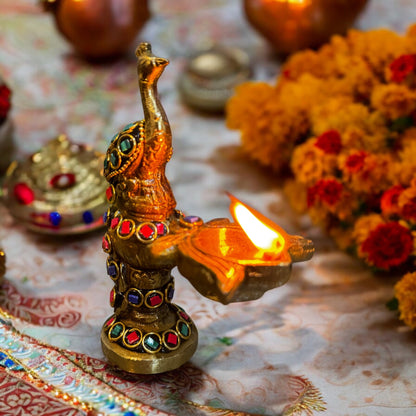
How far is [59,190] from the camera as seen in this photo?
1036 millimetres

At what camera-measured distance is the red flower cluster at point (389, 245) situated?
880 millimetres

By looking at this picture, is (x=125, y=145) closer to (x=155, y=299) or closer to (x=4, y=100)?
(x=155, y=299)

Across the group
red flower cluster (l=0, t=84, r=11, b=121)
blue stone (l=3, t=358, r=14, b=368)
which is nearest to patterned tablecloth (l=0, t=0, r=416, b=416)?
blue stone (l=3, t=358, r=14, b=368)

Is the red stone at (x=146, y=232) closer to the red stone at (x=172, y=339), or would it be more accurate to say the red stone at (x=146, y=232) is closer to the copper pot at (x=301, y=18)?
the red stone at (x=172, y=339)

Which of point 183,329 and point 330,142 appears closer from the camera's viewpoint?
point 183,329

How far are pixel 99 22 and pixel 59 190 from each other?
43 cm

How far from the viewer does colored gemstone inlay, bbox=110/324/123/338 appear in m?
0.76

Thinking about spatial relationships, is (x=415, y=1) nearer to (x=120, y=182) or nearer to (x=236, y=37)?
(x=236, y=37)

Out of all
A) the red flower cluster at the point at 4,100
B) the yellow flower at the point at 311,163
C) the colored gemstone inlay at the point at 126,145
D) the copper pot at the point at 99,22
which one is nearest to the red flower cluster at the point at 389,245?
the yellow flower at the point at 311,163

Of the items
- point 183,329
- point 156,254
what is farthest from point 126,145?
point 183,329

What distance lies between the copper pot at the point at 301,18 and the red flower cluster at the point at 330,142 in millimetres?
386

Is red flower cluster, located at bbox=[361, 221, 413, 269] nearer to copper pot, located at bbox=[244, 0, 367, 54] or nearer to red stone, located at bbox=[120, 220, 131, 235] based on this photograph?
red stone, located at bbox=[120, 220, 131, 235]

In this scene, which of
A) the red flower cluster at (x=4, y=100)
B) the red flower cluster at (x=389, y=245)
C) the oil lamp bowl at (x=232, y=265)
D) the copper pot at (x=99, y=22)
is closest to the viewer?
the oil lamp bowl at (x=232, y=265)

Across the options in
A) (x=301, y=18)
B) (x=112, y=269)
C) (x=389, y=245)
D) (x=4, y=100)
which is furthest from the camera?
(x=301, y=18)
